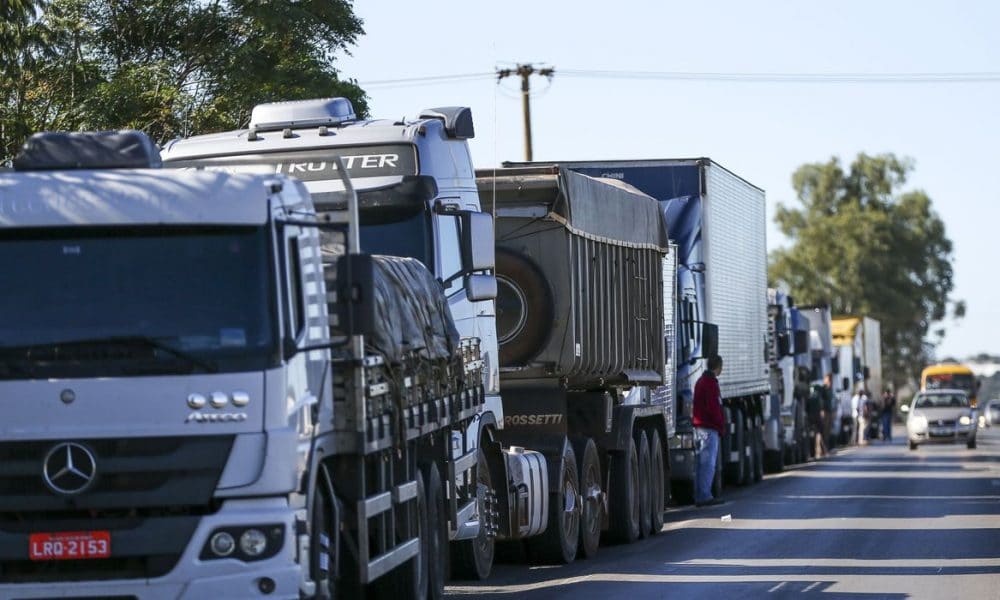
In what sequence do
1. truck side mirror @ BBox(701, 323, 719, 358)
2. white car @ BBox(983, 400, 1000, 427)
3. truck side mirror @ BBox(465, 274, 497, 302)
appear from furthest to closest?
white car @ BBox(983, 400, 1000, 427), truck side mirror @ BBox(701, 323, 719, 358), truck side mirror @ BBox(465, 274, 497, 302)

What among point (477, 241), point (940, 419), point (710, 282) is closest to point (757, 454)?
point (710, 282)

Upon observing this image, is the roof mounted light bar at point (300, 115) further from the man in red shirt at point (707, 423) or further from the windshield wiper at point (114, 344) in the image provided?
the man in red shirt at point (707, 423)

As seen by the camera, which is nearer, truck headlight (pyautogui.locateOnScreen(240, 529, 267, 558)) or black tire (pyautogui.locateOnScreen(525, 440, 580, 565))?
truck headlight (pyautogui.locateOnScreen(240, 529, 267, 558))

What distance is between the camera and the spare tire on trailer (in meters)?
16.4

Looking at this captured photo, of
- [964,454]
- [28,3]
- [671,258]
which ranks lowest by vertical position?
[964,454]

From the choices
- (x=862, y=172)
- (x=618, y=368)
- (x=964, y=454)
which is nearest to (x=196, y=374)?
(x=618, y=368)

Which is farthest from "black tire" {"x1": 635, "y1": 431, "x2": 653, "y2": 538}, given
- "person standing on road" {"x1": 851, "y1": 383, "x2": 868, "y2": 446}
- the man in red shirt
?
"person standing on road" {"x1": 851, "y1": 383, "x2": 868, "y2": 446}

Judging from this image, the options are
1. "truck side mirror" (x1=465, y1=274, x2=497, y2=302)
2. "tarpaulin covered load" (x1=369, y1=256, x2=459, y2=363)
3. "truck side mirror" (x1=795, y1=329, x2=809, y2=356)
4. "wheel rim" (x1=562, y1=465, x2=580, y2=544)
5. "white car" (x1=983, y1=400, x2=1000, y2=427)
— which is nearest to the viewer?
"tarpaulin covered load" (x1=369, y1=256, x2=459, y2=363)

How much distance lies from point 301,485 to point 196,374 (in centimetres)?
75

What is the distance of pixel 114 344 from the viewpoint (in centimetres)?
901

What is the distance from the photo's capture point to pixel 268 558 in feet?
29.2

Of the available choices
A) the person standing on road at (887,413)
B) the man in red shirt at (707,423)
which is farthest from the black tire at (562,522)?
the person standing on road at (887,413)

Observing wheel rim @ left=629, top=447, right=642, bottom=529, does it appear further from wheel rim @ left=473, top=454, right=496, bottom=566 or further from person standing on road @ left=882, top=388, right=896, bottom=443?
person standing on road @ left=882, top=388, right=896, bottom=443

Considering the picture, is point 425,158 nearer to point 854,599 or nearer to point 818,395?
point 854,599
